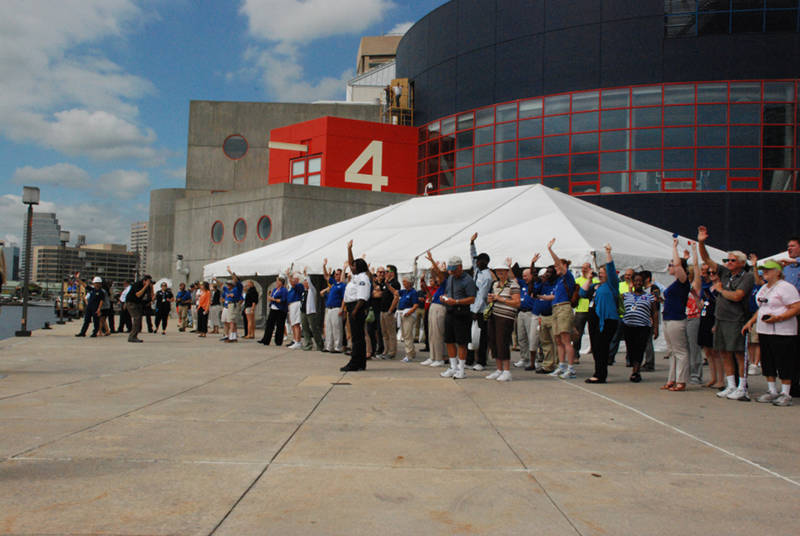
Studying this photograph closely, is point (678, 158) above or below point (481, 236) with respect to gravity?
above

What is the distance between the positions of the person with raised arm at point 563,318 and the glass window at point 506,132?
797 inches

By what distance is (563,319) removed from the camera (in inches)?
393

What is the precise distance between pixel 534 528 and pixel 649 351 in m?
9.15

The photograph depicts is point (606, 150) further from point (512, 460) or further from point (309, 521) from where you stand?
point (309, 521)

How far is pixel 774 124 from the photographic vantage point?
83.3 feet

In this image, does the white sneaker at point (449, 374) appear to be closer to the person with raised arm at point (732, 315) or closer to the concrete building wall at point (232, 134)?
the person with raised arm at point (732, 315)

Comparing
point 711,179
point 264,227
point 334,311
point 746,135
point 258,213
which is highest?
point 746,135

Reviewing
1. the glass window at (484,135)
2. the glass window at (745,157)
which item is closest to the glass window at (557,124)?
the glass window at (484,135)

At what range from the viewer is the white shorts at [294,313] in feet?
50.9

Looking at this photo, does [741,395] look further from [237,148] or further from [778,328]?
[237,148]

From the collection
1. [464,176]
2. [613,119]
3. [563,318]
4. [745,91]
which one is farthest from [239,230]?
[563,318]

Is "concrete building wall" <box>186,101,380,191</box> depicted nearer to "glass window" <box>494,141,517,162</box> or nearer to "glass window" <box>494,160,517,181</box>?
"glass window" <box>494,141,517,162</box>

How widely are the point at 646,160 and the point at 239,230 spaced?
18.3m

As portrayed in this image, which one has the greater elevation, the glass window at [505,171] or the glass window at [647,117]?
the glass window at [647,117]
